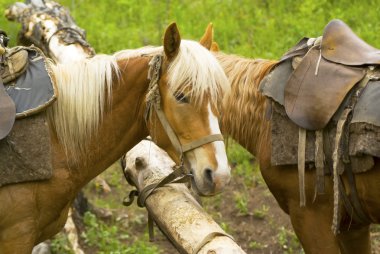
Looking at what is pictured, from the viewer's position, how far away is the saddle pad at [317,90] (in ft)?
13.5

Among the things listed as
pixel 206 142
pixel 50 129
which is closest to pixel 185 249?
pixel 206 142

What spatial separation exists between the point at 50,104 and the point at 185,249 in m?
1.08

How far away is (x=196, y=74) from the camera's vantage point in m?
3.63

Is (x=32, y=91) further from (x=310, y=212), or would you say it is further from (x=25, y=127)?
(x=310, y=212)

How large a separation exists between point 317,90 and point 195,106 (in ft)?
2.99

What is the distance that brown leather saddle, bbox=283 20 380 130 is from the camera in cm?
412

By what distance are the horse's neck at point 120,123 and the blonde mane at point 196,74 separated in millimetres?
256

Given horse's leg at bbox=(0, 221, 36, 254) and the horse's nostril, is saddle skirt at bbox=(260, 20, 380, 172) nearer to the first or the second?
the horse's nostril

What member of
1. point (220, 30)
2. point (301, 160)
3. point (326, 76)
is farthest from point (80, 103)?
point (220, 30)

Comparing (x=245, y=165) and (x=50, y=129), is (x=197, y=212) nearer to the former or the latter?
(x=50, y=129)

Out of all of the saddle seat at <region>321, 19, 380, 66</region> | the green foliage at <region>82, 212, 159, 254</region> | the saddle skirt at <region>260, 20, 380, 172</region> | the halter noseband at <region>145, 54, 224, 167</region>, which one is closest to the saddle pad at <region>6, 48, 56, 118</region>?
the halter noseband at <region>145, 54, 224, 167</region>

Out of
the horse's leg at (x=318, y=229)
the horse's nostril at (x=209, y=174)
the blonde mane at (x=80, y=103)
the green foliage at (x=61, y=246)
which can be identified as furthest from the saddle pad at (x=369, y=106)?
the green foliage at (x=61, y=246)

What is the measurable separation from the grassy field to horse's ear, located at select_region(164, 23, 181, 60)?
251 cm

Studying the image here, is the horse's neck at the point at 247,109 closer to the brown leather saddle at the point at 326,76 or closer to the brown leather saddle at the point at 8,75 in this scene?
the brown leather saddle at the point at 326,76
